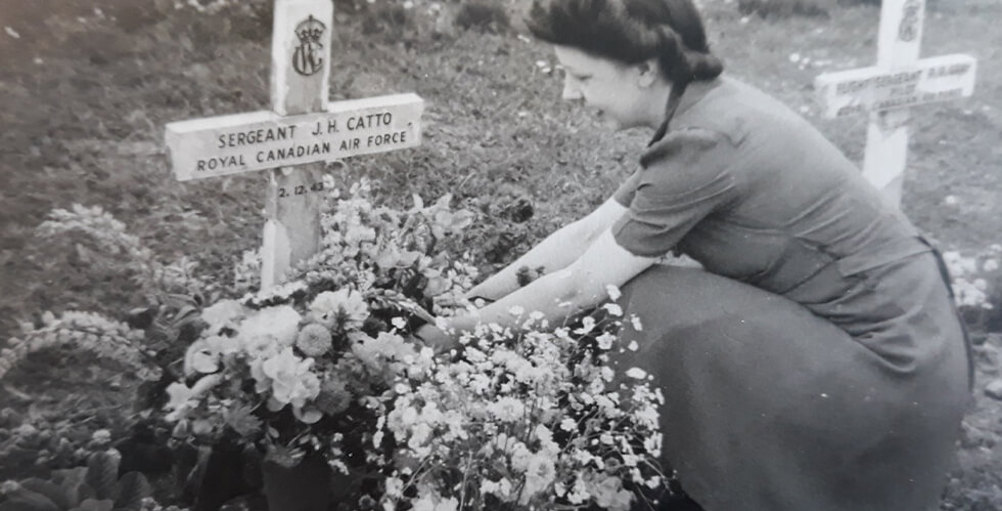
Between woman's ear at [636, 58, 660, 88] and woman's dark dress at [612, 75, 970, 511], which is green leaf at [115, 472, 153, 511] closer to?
woman's dark dress at [612, 75, 970, 511]

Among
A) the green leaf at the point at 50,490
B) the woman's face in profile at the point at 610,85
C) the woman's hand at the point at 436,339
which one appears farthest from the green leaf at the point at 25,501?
the woman's face in profile at the point at 610,85

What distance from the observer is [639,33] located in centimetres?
223

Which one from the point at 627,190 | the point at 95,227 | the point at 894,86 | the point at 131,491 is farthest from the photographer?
the point at 894,86

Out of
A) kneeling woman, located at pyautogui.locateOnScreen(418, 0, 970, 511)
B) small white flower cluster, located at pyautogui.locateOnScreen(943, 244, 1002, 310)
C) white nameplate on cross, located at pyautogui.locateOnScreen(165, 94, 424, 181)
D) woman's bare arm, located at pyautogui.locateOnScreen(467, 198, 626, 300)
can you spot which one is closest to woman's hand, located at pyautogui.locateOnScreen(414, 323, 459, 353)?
kneeling woman, located at pyautogui.locateOnScreen(418, 0, 970, 511)

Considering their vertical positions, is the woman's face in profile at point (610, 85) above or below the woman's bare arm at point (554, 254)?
above

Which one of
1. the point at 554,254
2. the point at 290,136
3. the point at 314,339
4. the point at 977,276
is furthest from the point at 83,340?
the point at 977,276

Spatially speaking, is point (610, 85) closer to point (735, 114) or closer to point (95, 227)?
point (735, 114)

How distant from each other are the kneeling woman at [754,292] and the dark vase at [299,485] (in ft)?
1.06

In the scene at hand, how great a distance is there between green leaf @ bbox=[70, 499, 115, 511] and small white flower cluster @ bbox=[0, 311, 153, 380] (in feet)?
0.76

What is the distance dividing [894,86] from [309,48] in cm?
131

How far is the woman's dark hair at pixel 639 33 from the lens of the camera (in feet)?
7.27

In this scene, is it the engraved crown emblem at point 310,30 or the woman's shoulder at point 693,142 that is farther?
the woman's shoulder at point 693,142

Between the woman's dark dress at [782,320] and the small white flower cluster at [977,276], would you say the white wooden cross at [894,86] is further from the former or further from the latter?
the woman's dark dress at [782,320]

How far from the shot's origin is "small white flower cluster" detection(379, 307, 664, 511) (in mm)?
2209
